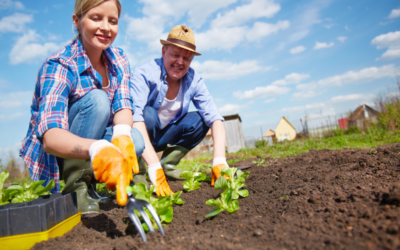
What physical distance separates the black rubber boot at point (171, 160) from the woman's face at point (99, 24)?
160 cm

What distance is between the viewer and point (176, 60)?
2531 millimetres

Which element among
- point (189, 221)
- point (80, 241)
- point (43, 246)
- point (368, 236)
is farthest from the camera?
point (189, 221)

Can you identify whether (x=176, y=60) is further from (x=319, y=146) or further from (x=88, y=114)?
(x=319, y=146)

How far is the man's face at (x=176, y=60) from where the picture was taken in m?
2.51

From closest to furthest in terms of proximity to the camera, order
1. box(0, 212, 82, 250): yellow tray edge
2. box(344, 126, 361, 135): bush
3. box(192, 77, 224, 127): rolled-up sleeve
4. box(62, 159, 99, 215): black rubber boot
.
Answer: box(0, 212, 82, 250): yellow tray edge < box(62, 159, 99, 215): black rubber boot < box(192, 77, 224, 127): rolled-up sleeve < box(344, 126, 361, 135): bush

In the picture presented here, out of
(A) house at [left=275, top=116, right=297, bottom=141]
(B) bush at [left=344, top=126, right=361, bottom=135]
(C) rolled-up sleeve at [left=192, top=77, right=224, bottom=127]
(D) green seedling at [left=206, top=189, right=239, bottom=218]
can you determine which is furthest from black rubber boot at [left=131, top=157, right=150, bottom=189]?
(A) house at [left=275, top=116, right=297, bottom=141]

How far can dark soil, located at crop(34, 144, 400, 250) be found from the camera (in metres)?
0.96

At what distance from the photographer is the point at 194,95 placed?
295 cm

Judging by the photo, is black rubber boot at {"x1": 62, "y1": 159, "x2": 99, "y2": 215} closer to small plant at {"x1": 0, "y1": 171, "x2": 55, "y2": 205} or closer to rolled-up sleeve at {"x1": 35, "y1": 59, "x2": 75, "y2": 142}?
small plant at {"x1": 0, "y1": 171, "x2": 55, "y2": 205}

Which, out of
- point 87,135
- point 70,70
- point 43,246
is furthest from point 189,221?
point 70,70

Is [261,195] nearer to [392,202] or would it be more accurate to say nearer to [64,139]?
[392,202]

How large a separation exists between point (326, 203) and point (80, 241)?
53.8 inches

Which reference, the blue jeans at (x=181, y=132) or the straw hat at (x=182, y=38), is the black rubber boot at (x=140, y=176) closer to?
the blue jeans at (x=181, y=132)

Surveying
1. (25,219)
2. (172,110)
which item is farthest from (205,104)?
(25,219)
